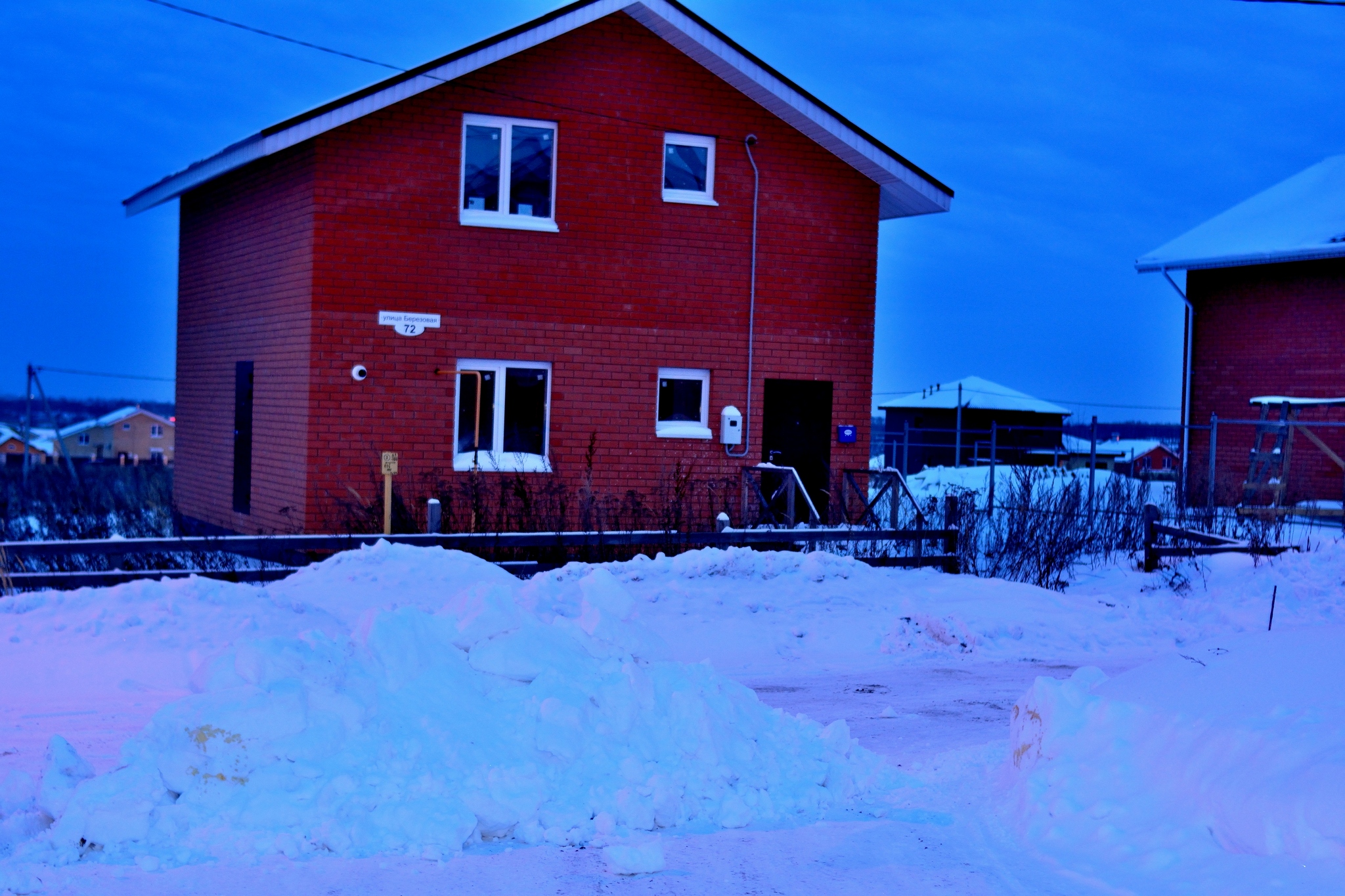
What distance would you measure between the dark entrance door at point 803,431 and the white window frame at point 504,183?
412cm

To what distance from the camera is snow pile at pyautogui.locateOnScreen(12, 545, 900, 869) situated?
516cm

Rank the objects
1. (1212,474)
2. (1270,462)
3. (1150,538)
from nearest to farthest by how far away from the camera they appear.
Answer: (1150,538) < (1212,474) < (1270,462)

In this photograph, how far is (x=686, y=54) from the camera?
17.7 m

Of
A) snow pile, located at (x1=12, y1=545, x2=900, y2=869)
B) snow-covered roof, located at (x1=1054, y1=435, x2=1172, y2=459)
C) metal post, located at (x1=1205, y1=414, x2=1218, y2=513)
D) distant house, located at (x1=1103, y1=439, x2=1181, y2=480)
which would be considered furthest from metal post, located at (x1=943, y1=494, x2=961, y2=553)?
distant house, located at (x1=1103, y1=439, x2=1181, y2=480)

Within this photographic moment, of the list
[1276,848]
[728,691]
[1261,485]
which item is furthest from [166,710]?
[1261,485]

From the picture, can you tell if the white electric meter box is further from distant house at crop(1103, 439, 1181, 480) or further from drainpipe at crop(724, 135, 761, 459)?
distant house at crop(1103, 439, 1181, 480)

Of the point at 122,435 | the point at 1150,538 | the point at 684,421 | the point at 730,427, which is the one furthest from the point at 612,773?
the point at 122,435

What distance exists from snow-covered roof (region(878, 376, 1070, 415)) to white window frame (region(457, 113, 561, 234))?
1070 inches

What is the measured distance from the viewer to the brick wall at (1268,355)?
1012 inches

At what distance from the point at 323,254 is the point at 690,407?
549 centimetres

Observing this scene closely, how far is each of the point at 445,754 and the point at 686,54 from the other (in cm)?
1396

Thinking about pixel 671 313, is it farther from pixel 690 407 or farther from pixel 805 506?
pixel 805 506

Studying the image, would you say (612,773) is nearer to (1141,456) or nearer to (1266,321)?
(1266,321)

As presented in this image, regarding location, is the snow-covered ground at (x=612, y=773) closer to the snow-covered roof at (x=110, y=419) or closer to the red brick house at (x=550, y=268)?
the red brick house at (x=550, y=268)
